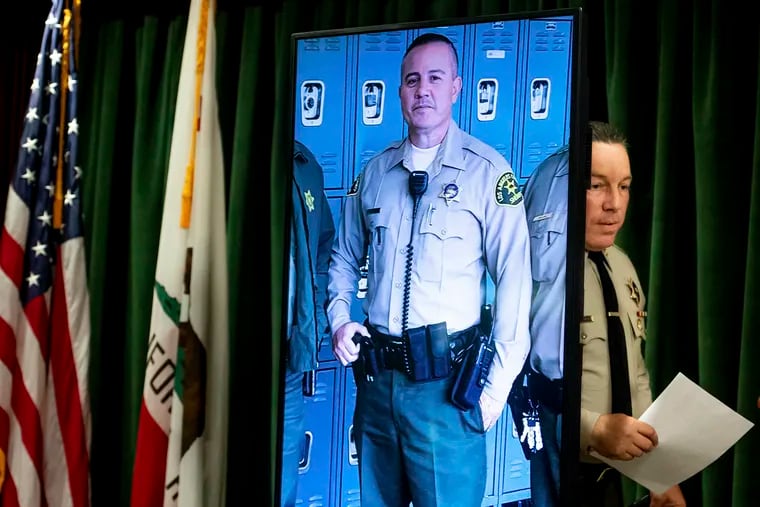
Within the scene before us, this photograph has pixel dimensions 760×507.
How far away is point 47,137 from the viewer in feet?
8.34

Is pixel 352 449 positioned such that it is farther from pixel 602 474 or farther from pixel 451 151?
pixel 451 151

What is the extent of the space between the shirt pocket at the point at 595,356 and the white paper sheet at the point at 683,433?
0.39 feet

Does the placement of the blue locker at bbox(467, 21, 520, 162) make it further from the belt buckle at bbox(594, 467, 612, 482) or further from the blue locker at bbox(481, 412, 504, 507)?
the belt buckle at bbox(594, 467, 612, 482)

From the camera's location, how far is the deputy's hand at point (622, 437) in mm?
1672

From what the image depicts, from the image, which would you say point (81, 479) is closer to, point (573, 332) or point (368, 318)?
point (368, 318)

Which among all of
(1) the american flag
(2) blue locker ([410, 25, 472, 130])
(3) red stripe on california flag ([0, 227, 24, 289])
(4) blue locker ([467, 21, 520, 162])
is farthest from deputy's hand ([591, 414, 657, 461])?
(3) red stripe on california flag ([0, 227, 24, 289])

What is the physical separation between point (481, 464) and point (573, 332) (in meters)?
0.31

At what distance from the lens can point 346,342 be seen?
5.91 ft

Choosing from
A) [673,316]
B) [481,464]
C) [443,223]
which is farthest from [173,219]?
[673,316]

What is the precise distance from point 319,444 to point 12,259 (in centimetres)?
117

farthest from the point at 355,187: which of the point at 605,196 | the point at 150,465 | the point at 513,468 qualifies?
the point at 150,465

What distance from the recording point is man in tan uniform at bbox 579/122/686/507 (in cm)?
171

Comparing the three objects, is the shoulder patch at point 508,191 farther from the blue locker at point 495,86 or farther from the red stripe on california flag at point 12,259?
the red stripe on california flag at point 12,259

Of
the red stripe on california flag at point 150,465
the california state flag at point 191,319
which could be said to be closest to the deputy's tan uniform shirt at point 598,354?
the california state flag at point 191,319
